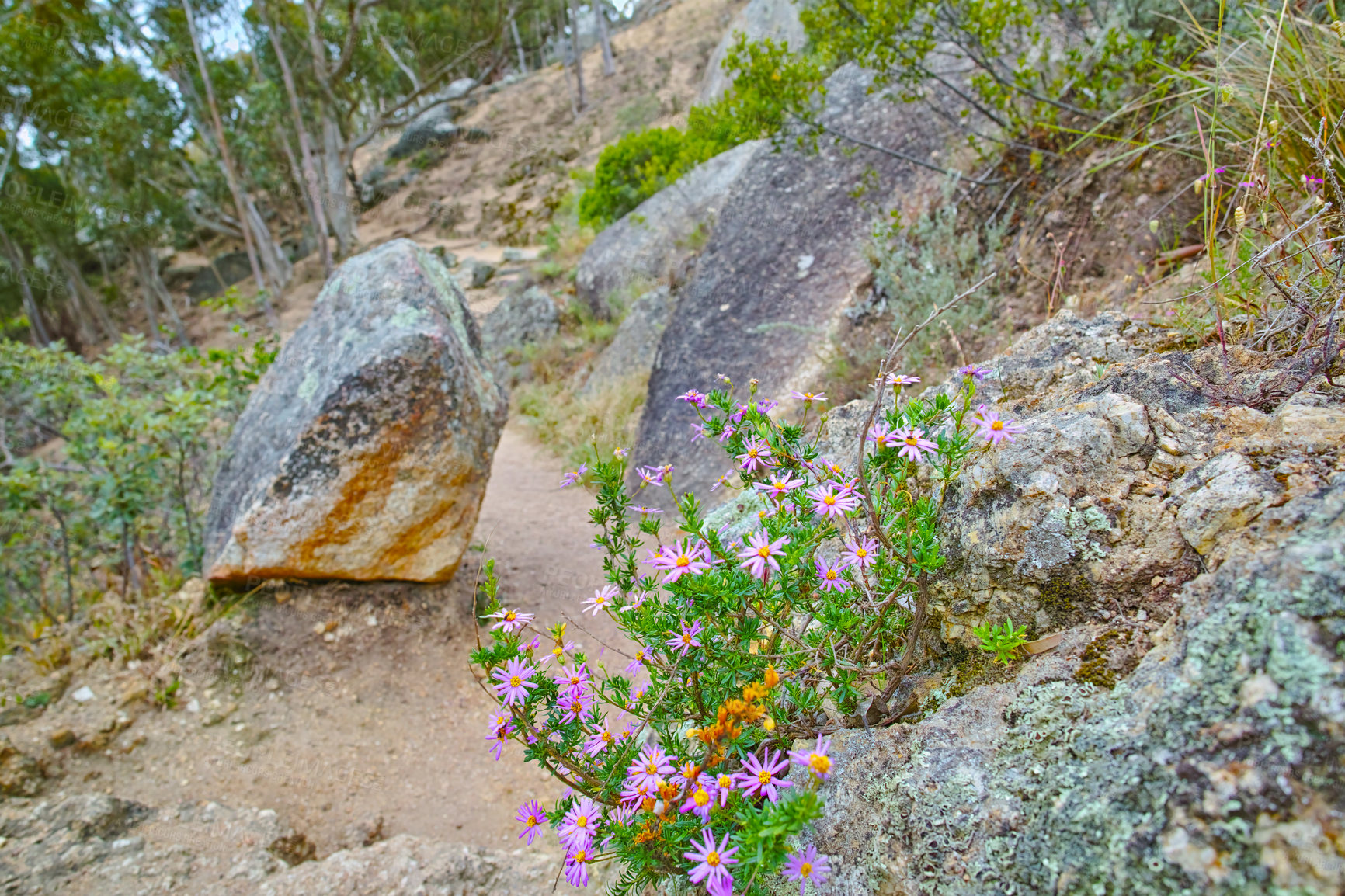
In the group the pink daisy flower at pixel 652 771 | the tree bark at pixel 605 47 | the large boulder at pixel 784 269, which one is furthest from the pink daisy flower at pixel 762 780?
the tree bark at pixel 605 47

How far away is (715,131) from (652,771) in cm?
430

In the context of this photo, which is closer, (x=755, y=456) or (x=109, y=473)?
(x=755, y=456)

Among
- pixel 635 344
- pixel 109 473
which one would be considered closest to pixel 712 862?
pixel 109 473

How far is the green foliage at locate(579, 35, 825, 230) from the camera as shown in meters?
4.13

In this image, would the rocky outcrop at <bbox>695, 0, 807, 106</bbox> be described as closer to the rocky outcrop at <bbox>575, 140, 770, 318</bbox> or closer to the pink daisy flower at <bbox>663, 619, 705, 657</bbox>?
the rocky outcrop at <bbox>575, 140, 770, 318</bbox>

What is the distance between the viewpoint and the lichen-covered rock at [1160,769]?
2.42 feet

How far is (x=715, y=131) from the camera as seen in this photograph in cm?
457

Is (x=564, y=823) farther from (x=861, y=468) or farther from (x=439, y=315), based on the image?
(x=439, y=315)

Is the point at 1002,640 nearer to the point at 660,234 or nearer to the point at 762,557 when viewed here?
the point at 762,557

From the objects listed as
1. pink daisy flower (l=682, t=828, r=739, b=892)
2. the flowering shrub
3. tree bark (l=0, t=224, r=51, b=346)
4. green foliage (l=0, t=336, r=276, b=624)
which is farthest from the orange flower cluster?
tree bark (l=0, t=224, r=51, b=346)

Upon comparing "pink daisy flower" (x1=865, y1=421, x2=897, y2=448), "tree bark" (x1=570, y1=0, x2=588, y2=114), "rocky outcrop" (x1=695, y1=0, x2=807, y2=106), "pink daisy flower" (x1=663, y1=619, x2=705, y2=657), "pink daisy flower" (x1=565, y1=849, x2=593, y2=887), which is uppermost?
"tree bark" (x1=570, y1=0, x2=588, y2=114)

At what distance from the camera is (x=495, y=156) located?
2367 cm

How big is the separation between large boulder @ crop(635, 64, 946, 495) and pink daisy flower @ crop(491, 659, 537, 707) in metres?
2.92

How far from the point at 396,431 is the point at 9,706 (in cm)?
194
